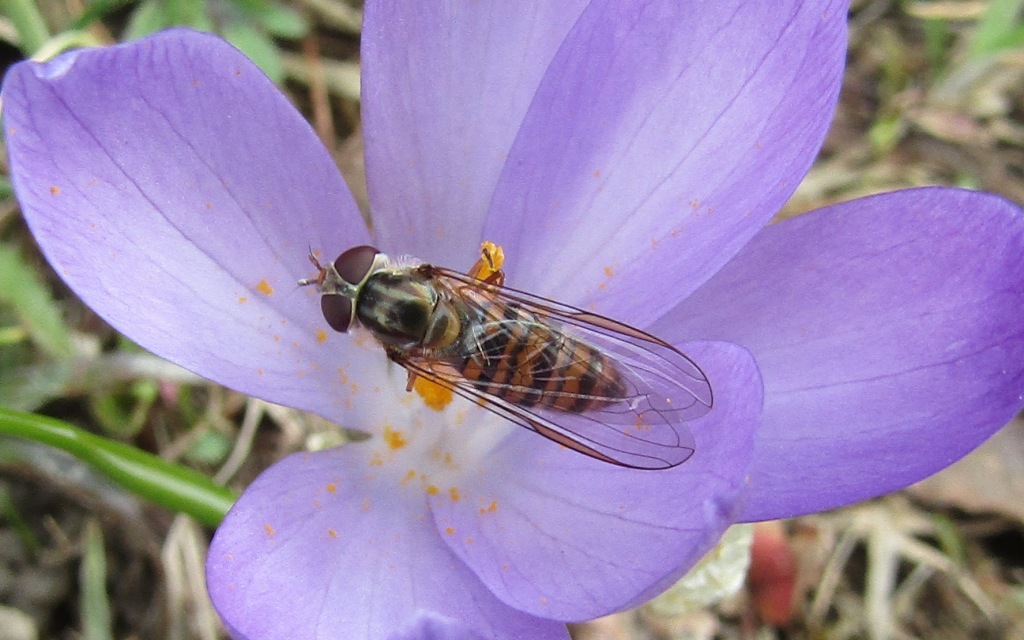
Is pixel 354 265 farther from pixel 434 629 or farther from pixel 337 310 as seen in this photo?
pixel 434 629

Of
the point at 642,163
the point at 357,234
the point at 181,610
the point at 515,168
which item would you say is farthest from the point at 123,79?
the point at 181,610

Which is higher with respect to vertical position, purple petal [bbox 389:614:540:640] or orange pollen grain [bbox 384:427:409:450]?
purple petal [bbox 389:614:540:640]

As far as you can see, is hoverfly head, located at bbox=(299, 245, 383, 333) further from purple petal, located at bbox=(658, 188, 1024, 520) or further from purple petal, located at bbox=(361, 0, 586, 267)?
purple petal, located at bbox=(658, 188, 1024, 520)

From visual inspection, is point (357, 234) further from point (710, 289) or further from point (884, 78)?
point (884, 78)

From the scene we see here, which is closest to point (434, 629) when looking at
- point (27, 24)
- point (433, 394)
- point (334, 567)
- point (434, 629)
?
point (434, 629)

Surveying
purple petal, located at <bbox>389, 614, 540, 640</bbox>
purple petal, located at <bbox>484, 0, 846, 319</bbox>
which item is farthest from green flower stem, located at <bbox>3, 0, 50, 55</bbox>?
purple petal, located at <bbox>389, 614, 540, 640</bbox>

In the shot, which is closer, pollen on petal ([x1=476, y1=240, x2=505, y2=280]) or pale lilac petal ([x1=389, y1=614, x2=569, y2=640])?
pale lilac petal ([x1=389, y1=614, x2=569, y2=640])
